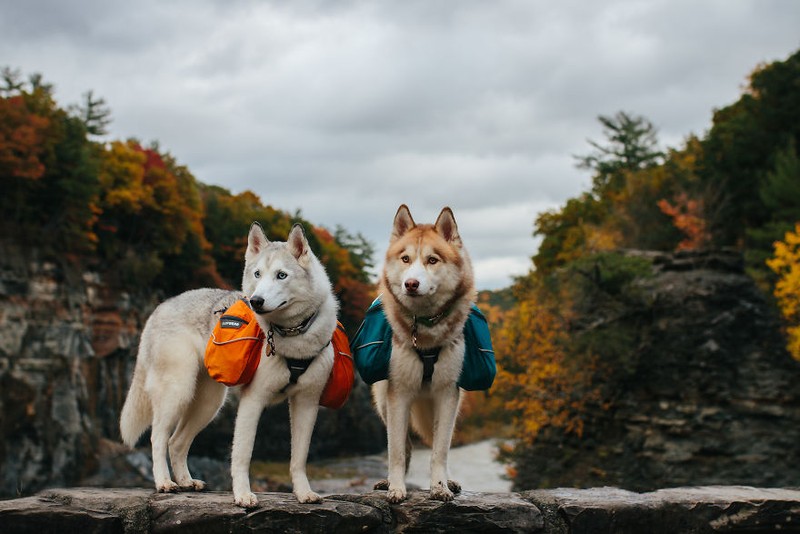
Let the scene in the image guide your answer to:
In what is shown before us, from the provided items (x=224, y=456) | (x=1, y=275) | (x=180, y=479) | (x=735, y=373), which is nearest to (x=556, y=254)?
(x=735, y=373)

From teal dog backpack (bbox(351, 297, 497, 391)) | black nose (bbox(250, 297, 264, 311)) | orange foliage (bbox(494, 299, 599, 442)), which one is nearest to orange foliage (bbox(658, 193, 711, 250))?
orange foliage (bbox(494, 299, 599, 442))

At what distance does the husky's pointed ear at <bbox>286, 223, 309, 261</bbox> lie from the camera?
519 cm

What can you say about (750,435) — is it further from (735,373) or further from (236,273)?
(236,273)

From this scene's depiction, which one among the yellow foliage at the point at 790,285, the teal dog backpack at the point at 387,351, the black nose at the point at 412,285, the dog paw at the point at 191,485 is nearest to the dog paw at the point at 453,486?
the teal dog backpack at the point at 387,351

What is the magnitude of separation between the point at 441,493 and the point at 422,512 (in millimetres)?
207

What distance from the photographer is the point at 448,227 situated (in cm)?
550

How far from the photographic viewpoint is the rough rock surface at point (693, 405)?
24250 mm

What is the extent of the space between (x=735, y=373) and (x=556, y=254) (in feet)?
51.7

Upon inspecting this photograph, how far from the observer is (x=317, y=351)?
17.0 feet

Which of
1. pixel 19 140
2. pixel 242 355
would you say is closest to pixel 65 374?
pixel 19 140

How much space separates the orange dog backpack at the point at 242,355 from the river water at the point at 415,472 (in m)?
27.6

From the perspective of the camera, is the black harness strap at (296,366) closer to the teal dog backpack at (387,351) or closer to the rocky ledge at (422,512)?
the teal dog backpack at (387,351)

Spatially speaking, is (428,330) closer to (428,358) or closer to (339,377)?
(428,358)

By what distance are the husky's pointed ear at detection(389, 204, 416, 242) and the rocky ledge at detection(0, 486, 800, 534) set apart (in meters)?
1.87
